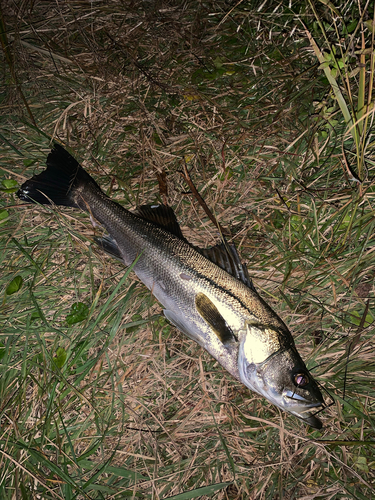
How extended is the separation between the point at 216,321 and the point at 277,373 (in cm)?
58

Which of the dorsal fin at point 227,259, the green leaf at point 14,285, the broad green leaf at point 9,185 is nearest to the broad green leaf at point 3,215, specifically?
the broad green leaf at point 9,185

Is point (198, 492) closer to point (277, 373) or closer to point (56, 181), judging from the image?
point (277, 373)

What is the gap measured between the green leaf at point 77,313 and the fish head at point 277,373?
1456 millimetres

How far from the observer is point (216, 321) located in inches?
96.2

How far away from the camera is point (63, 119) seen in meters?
3.25

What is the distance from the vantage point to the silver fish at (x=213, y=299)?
2400mm

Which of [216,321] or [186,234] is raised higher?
[186,234]

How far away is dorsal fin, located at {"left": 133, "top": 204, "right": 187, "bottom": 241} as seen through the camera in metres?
2.79

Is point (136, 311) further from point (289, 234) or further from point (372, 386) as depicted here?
point (372, 386)

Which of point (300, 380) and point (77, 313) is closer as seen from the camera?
point (300, 380)

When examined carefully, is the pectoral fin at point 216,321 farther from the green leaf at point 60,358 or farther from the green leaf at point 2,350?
the green leaf at point 2,350

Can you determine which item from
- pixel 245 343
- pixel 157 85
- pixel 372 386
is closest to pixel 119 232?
pixel 245 343

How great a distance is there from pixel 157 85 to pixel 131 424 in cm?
324

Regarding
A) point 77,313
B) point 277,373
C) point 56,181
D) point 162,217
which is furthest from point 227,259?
point 56,181
